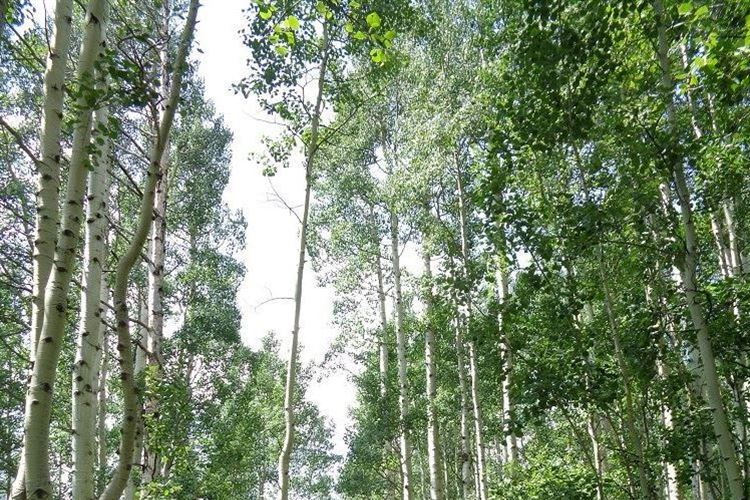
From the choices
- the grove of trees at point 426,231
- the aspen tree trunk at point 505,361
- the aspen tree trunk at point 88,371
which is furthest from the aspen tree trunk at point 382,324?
the aspen tree trunk at point 88,371

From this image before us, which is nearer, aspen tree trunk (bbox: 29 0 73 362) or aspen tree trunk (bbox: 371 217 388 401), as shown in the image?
aspen tree trunk (bbox: 29 0 73 362)

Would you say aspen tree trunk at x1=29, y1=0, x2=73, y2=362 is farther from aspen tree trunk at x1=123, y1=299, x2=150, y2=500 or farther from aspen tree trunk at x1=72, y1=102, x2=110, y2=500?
aspen tree trunk at x1=123, y1=299, x2=150, y2=500

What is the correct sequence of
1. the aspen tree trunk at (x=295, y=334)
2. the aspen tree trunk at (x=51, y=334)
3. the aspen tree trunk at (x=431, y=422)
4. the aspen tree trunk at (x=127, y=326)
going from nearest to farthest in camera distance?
the aspen tree trunk at (x=51, y=334) → the aspen tree trunk at (x=127, y=326) → the aspen tree trunk at (x=295, y=334) → the aspen tree trunk at (x=431, y=422)

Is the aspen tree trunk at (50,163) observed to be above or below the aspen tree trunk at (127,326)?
above

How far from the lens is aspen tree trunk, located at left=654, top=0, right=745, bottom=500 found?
10.4 ft

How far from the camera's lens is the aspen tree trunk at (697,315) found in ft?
10.4

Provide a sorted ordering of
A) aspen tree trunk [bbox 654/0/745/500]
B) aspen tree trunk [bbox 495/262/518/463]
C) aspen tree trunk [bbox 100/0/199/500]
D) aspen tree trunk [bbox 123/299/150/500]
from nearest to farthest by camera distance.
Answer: aspen tree trunk [bbox 100/0/199/500] → aspen tree trunk [bbox 654/0/745/500] → aspen tree trunk [bbox 495/262/518/463] → aspen tree trunk [bbox 123/299/150/500]

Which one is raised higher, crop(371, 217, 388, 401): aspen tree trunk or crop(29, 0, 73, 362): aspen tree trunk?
crop(371, 217, 388, 401): aspen tree trunk

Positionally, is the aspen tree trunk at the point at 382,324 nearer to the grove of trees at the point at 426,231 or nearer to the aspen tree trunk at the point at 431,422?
the grove of trees at the point at 426,231

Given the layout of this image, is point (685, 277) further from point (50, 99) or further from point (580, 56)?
point (50, 99)

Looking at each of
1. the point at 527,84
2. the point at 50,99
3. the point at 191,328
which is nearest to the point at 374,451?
the point at 191,328

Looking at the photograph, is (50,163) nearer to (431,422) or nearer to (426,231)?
(426,231)

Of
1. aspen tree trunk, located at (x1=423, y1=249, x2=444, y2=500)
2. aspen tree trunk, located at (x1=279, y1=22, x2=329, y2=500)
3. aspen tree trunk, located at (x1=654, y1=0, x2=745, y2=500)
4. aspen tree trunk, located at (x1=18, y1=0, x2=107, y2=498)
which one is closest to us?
aspen tree trunk, located at (x1=18, y1=0, x2=107, y2=498)

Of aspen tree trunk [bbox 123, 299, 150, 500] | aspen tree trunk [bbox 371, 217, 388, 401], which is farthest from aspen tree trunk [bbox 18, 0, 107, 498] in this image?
aspen tree trunk [bbox 371, 217, 388, 401]
